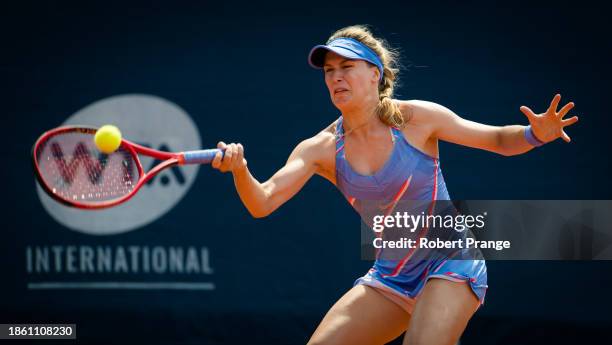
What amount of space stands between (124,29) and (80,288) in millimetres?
1661

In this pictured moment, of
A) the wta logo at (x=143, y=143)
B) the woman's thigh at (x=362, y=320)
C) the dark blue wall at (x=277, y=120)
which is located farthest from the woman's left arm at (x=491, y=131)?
the wta logo at (x=143, y=143)

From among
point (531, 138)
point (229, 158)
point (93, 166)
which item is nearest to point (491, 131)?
point (531, 138)

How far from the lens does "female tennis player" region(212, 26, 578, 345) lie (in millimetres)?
3635

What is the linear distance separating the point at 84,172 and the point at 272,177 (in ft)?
2.49

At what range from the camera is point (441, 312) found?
11.3ft

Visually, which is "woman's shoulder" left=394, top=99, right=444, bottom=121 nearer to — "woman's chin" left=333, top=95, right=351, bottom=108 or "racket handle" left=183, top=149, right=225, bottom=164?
"woman's chin" left=333, top=95, right=351, bottom=108

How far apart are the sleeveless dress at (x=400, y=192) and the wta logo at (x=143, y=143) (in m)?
1.99

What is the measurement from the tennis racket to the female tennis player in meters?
0.36

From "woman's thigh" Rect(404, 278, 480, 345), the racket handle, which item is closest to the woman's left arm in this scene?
"woman's thigh" Rect(404, 278, 480, 345)

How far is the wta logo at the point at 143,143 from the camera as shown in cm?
562

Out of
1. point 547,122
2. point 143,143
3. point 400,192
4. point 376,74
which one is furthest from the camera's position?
point 143,143

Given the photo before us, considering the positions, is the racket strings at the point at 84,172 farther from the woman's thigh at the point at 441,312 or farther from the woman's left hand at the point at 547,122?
the woman's left hand at the point at 547,122

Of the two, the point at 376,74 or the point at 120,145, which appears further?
the point at 376,74

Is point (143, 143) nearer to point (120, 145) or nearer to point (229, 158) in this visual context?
point (120, 145)
